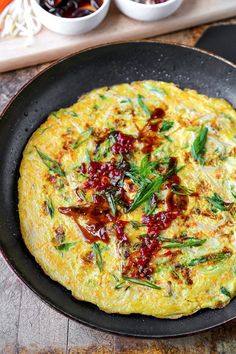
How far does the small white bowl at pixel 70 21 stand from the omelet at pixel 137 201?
2.64ft

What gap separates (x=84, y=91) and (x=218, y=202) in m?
1.62

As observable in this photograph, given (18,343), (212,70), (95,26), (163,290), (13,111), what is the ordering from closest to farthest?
(163,290)
(18,343)
(13,111)
(212,70)
(95,26)

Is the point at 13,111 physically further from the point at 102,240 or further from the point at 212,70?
the point at 212,70

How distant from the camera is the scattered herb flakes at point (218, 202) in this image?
416 cm

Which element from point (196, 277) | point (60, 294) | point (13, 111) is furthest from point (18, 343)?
point (13, 111)

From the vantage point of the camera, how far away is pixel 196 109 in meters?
4.64

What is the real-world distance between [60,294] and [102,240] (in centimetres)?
51

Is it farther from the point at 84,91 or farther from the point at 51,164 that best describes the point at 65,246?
the point at 84,91

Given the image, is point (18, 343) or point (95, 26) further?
point (95, 26)

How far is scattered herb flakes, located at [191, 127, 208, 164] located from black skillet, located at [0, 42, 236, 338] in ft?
2.02

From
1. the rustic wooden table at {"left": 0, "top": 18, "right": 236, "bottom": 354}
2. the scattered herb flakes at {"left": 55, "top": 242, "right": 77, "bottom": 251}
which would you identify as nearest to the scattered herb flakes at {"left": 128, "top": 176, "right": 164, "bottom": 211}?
the scattered herb flakes at {"left": 55, "top": 242, "right": 77, "bottom": 251}

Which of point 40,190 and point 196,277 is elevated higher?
point 40,190

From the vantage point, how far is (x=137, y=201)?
4129 millimetres

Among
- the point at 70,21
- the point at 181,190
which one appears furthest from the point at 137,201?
the point at 70,21
